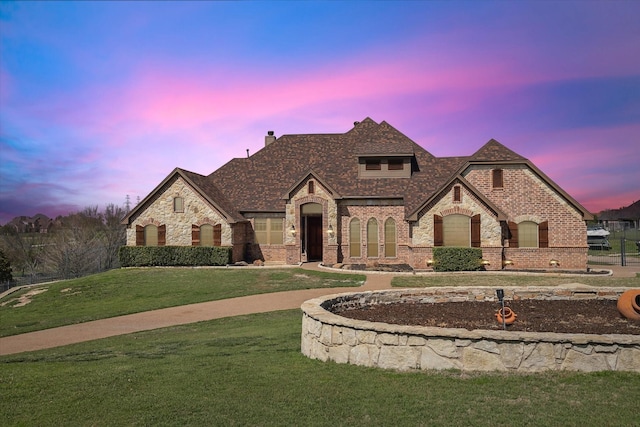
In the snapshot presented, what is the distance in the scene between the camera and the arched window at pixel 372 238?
30016mm

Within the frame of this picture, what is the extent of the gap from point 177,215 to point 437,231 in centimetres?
1614

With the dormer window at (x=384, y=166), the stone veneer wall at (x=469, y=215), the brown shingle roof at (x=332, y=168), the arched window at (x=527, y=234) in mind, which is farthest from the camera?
the dormer window at (x=384, y=166)

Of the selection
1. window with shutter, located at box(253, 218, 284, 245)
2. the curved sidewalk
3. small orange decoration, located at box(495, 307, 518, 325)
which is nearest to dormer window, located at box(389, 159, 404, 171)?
window with shutter, located at box(253, 218, 284, 245)

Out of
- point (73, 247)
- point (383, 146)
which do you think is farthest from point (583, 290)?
point (73, 247)

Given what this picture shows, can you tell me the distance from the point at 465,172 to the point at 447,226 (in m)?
3.90

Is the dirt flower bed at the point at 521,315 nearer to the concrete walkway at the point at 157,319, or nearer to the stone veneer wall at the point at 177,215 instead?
the concrete walkway at the point at 157,319

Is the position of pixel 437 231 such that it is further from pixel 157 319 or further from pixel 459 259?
pixel 157 319

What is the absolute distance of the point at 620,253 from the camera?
43.7 m

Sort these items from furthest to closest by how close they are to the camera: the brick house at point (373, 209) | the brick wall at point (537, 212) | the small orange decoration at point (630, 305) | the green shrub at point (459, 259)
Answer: the brick wall at point (537, 212), the brick house at point (373, 209), the green shrub at point (459, 259), the small orange decoration at point (630, 305)

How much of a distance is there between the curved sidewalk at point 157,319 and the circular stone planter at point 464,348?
325 inches

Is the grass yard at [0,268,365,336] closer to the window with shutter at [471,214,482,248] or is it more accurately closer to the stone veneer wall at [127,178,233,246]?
the stone veneer wall at [127,178,233,246]

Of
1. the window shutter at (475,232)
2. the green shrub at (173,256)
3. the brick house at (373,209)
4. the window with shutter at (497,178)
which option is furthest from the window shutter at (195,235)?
the window with shutter at (497,178)

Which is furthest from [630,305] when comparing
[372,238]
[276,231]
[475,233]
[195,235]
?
[195,235]

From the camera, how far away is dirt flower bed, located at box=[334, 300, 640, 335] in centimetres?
957
